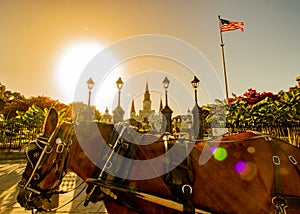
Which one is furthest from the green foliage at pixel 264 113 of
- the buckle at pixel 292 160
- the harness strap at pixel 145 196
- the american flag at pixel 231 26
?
the harness strap at pixel 145 196

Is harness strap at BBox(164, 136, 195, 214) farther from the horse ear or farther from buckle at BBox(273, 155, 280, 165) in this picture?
the horse ear

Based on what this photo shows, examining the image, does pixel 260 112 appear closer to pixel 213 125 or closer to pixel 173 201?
pixel 213 125

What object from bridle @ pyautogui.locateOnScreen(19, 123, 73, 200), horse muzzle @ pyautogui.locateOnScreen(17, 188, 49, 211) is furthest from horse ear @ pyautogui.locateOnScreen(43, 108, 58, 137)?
horse muzzle @ pyautogui.locateOnScreen(17, 188, 49, 211)

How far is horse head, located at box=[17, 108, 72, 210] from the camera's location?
2.01 meters

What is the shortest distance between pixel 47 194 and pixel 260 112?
48.5 feet

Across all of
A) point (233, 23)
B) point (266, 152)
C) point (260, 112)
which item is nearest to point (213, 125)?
point (260, 112)

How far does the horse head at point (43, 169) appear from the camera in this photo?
201cm

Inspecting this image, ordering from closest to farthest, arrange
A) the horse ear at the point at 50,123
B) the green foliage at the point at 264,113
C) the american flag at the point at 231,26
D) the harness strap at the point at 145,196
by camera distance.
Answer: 1. the harness strap at the point at 145,196
2. the horse ear at the point at 50,123
3. the green foliage at the point at 264,113
4. the american flag at the point at 231,26

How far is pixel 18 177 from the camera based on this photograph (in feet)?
24.1

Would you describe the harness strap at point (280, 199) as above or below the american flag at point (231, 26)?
below

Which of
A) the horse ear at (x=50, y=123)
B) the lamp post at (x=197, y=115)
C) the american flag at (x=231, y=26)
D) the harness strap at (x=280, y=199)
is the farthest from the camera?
the american flag at (x=231, y=26)

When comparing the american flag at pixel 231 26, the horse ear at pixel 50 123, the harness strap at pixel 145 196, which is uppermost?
the american flag at pixel 231 26

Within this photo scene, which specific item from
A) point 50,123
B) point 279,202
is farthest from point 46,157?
point 279,202

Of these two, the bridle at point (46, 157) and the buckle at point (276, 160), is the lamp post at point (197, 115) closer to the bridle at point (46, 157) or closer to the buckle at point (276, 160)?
the buckle at point (276, 160)
